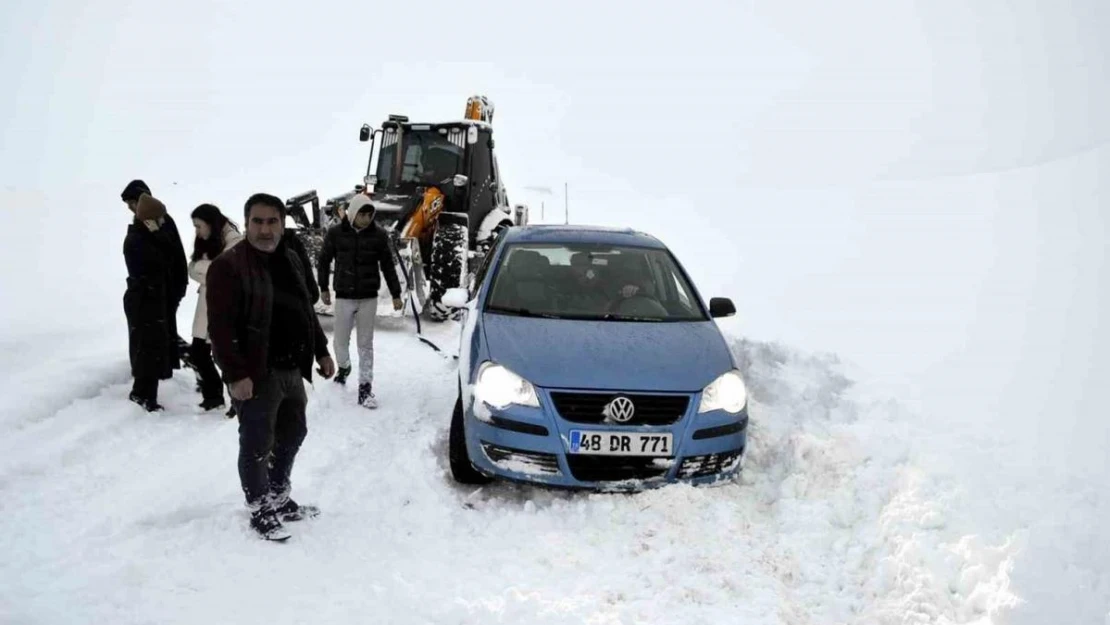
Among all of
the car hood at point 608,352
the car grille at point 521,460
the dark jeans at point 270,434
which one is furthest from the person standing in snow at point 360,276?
the car grille at point 521,460

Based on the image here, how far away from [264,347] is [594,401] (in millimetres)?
1675

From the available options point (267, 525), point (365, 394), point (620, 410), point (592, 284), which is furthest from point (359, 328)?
point (620, 410)

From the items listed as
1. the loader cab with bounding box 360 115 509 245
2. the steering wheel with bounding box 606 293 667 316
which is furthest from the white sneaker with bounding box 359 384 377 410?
the loader cab with bounding box 360 115 509 245

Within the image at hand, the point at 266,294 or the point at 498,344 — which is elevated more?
the point at 266,294

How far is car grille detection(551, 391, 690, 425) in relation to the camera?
12.6ft

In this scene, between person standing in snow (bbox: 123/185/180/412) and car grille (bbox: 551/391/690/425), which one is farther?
person standing in snow (bbox: 123/185/180/412)

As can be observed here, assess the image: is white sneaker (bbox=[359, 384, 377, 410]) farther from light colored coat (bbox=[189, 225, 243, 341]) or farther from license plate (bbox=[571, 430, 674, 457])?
license plate (bbox=[571, 430, 674, 457])

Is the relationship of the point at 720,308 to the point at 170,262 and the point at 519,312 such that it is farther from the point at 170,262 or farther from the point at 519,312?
the point at 170,262

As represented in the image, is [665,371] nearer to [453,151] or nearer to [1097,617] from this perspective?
[1097,617]

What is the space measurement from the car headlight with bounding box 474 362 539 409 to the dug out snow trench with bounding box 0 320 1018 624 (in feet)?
1.93

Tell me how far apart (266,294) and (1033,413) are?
16.9 ft

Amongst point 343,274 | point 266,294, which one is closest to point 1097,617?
point 266,294

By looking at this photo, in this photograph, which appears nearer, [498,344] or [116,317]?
[498,344]

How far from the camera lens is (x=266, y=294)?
3.50m
